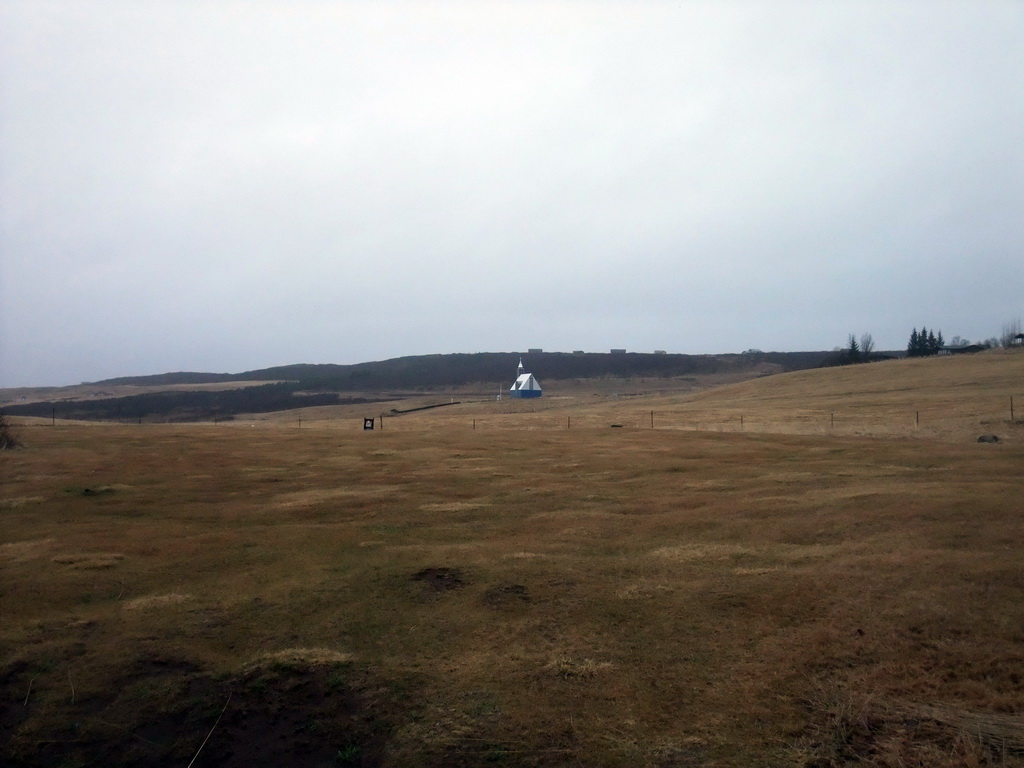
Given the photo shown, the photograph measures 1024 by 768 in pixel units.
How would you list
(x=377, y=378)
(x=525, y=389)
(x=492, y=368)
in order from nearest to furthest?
(x=525, y=389), (x=377, y=378), (x=492, y=368)

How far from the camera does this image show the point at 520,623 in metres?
8.31

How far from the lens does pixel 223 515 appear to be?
14242 millimetres

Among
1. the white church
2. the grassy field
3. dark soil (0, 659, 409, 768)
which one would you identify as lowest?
dark soil (0, 659, 409, 768)

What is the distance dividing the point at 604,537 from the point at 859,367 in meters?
65.3

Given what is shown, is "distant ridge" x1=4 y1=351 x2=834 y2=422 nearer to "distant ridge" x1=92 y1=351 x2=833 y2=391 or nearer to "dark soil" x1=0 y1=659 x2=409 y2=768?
"distant ridge" x1=92 y1=351 x2=833 y2=391

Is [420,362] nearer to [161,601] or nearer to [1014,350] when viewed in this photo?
[1014,350]

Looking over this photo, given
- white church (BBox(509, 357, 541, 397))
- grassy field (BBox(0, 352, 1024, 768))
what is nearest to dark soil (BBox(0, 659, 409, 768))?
grassy field (BBox(0, 352, 1024, 768))

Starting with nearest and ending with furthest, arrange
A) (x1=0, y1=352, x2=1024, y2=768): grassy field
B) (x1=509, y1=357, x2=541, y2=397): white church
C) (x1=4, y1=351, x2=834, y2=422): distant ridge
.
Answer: (x1=0, y1=352, x2=1024, y2=768): grassy field → (x1=4, y1=351, x2=834, y2=422): distant ridge → (x1=509, y1=357, x2=541, y2=397): white church

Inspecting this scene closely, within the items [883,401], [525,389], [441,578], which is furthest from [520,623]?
[525,389]

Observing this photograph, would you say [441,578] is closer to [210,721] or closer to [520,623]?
[520,623]

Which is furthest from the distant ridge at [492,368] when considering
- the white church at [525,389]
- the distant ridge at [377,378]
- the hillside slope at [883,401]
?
the hillside slope at [883,401]

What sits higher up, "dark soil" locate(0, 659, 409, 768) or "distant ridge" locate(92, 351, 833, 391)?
"distant ridge" locate(92, 351, 833, 391)

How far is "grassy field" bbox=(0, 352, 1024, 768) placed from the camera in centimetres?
617

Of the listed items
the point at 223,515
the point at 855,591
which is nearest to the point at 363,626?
the point at 855,591
